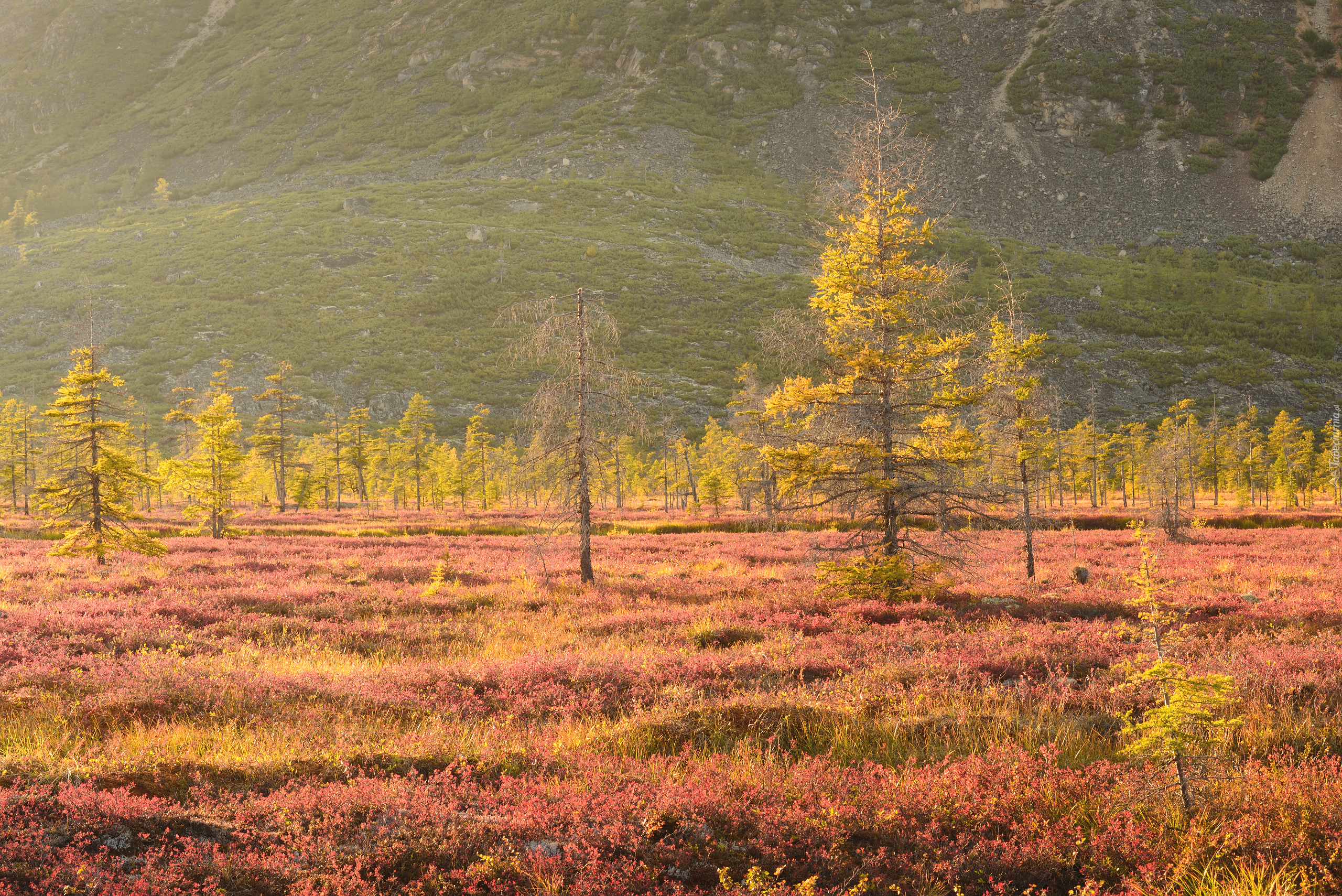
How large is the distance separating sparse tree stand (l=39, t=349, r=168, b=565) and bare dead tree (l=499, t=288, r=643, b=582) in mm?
10479

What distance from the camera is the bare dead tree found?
16.7 meters

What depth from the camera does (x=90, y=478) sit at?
17.2 meters

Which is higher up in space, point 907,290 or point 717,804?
point 907,290

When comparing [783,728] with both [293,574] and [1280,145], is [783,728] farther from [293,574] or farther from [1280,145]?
[1280,145]

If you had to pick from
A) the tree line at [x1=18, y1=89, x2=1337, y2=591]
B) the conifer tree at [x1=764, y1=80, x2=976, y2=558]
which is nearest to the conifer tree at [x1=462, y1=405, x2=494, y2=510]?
the tree line at [x1=18, y1=89, x2=1337, y2=591]

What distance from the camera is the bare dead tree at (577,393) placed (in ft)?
54.9

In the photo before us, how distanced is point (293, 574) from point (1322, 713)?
20.1 metres

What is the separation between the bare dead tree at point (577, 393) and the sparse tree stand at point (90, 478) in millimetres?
10479

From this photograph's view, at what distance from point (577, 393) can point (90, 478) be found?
494 inches

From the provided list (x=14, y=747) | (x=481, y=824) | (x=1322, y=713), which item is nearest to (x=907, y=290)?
(x=1322, y=713)

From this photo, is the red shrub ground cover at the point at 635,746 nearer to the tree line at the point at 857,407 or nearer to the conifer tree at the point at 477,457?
the tree line at the point at 857,407

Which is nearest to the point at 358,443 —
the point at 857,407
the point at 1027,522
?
the point at 857,407

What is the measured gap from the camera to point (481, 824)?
4234 mm

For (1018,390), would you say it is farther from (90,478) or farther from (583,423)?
(90,478)
